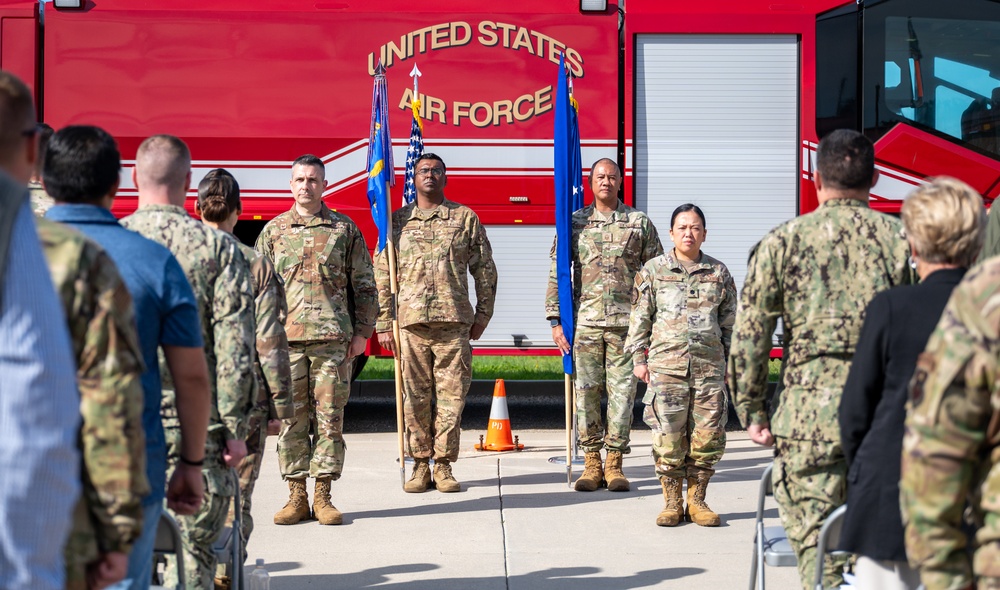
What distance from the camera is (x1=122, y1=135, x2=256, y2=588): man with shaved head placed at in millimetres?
3834

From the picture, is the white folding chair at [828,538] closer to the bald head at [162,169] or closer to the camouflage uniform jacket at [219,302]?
the camouflage uniform jacket at [219,302]

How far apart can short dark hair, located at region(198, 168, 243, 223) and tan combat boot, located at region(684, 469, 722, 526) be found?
3.07 meters

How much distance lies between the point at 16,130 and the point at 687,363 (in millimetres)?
4787

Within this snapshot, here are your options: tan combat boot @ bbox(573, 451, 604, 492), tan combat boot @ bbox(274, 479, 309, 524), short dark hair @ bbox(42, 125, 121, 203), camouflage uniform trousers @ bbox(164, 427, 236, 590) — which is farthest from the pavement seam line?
short dark hair @ bbox(42, 125, 121, 203)

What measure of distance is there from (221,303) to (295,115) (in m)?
6.01

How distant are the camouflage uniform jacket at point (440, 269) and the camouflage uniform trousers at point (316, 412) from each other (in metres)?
0.93

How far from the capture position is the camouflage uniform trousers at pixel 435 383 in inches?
295

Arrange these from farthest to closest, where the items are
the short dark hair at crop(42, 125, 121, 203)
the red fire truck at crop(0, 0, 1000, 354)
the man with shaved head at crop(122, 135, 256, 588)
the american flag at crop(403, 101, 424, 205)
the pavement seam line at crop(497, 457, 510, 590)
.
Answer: the red fire truck at crop(0, 0, 1000, 354) → the american flag at crop(403, 101, 424, 205) → the pavement seam line at crop(497, 457, 510, 590) → the man with shaved head at crop(122, 135, 256, 588) → the short dark hair at crop(42, 125, 121, 203)

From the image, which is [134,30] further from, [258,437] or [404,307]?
[258,437]

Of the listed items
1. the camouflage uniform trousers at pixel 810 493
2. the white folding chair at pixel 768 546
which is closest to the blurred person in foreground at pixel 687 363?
the white folding chair at pixel 768 546

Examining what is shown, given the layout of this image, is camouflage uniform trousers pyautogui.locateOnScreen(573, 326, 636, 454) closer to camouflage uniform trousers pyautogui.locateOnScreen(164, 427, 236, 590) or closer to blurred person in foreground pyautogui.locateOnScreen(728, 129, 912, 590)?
blurred person in foreground pyautogui.locateOnScreen(728, 129, 912, 590)

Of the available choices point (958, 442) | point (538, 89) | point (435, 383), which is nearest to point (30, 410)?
point (958, 442)

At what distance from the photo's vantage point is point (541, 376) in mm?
13500

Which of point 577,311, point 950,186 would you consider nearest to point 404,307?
point 577,311
